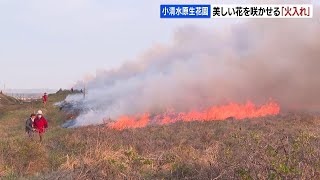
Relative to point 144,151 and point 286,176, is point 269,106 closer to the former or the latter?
point 144,151

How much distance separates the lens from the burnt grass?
719 cm

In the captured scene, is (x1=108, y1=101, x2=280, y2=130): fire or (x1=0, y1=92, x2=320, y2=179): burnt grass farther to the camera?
(x1=108, y1=101, x2=280, y2=130): fire

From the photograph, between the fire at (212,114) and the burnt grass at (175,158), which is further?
the fire at (212,114)

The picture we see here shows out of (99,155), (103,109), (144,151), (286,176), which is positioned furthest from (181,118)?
(286,176)

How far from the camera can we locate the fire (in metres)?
26.9

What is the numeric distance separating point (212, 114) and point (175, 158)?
1651 cm

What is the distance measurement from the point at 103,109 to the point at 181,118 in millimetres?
9028

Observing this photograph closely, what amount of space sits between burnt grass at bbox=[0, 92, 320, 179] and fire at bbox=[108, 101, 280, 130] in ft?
18.3

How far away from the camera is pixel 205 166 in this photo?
9422mm

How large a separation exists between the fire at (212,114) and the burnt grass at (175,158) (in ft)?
18.3

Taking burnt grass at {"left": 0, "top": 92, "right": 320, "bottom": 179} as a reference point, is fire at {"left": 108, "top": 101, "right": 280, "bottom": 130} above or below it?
below

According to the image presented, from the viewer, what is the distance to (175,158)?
11.7 meters

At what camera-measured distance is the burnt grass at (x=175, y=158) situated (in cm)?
719

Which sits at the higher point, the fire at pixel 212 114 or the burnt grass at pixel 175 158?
the burnt grass at pixel 175 158
